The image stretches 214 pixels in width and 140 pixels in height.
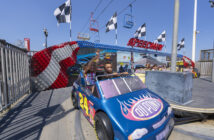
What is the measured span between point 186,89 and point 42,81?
298 inches

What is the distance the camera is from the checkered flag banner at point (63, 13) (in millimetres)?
10578

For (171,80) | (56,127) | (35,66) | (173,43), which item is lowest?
(56,127)

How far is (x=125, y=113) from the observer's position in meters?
1.93

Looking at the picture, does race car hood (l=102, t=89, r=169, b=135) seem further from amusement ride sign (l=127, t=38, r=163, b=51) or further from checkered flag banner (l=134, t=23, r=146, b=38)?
checkered flag banner (l=134, t=23, r=146, b=38)

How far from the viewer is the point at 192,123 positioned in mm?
3000

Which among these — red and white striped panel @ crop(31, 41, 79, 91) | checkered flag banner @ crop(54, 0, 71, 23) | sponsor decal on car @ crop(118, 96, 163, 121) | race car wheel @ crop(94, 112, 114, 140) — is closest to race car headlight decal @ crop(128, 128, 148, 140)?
sponsor decal on car @ crop(118, 96, 163, 121)

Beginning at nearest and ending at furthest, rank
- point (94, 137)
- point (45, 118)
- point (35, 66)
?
point (94, 137)
point (45, 118)
point (35, 66)

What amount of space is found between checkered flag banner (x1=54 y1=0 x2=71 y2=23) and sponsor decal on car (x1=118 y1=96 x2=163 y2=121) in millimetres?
11652

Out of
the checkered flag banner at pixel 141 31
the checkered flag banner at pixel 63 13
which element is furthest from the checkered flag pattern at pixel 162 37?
the checkered flag banner at pixel 63 13

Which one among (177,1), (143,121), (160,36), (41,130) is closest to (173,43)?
(177,1)

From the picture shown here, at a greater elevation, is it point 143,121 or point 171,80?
point 171,80

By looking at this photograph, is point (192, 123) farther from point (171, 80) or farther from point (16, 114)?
point (16, 114)

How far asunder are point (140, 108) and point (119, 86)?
760mm

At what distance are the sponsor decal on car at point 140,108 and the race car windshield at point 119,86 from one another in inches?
12.4
